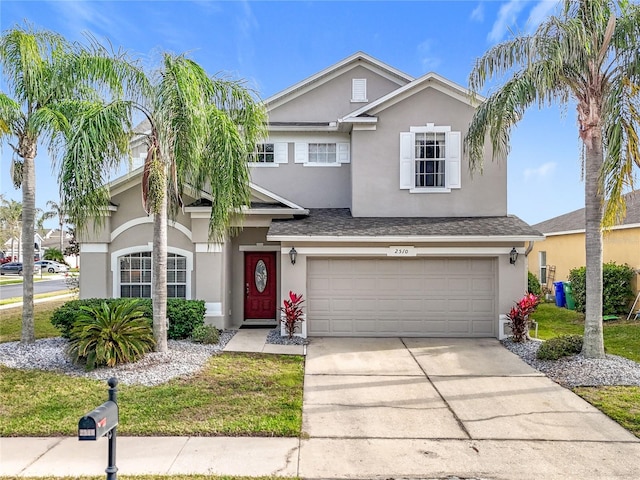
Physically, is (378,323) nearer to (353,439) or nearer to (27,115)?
(353,439)

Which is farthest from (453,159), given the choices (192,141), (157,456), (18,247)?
(18,247)

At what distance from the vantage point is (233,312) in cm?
1338

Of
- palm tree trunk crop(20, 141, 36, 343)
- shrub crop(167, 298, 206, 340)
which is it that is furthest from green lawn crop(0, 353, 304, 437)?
shrub crop(167, 298, 206, 340)

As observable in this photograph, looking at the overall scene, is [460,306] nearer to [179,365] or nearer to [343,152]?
[343,152]

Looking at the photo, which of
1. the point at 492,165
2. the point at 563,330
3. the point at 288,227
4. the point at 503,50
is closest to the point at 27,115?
the point at 288,227

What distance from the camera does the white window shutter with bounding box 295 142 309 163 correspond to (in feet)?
47.7

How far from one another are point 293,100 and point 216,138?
7571mm

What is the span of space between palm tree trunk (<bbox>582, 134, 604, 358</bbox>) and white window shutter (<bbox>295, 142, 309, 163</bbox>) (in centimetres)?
815

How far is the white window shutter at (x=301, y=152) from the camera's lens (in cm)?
1453

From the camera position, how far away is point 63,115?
29.9 feet

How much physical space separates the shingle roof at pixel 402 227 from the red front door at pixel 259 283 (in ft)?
5.05

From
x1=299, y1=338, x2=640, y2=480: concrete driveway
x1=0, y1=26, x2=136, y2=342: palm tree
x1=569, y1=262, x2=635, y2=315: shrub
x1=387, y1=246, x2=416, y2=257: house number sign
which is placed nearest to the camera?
x1=299, y1=338, x2=640, y2=480: concrete driveway

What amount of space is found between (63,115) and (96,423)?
7761 mm

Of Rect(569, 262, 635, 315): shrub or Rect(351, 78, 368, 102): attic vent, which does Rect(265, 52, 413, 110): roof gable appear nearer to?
Rect(351, 78, 368, 102): attic vent
